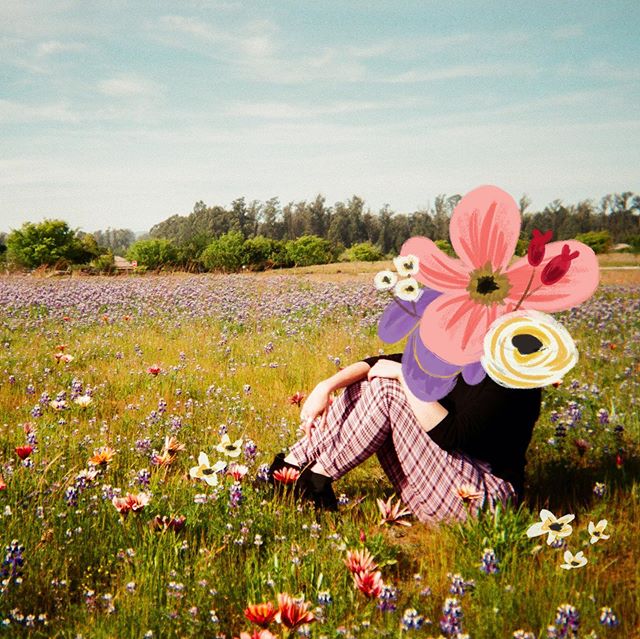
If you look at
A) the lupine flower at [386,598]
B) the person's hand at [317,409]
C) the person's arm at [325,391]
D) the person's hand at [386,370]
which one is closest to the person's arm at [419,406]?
A: the person's hand at [386,370]

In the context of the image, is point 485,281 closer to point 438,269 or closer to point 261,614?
point 438,269

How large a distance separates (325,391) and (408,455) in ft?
Result: 1.73

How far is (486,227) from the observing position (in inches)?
90.0

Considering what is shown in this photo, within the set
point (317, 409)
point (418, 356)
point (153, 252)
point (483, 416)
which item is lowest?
point (317, 409)

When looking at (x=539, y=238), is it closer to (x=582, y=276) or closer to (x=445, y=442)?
(x=582, y=276)

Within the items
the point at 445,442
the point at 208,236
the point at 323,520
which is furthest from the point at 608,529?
the point at 208,236

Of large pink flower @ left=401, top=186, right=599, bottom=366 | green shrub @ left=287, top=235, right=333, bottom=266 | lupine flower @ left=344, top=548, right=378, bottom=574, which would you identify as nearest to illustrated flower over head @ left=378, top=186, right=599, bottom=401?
large pink flower @ left=401, top=186, right=599, bottom=366

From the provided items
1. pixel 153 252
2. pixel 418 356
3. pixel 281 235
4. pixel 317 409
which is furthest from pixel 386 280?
pixel 281 235

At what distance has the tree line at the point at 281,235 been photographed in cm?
909

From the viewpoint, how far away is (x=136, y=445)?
11.6ft

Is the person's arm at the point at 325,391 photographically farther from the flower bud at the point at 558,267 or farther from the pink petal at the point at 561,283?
the flower bud at the point at 558,267

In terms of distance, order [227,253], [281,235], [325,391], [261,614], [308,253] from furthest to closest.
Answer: [281,235] < [308,253] < [227,253] < [325,391] < [261,614]

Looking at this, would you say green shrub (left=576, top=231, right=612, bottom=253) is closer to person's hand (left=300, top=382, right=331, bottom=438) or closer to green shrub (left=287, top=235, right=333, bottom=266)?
person's hand (left=300, top=382, right=331, bottom=438)

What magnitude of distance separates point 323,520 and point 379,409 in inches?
25.2
